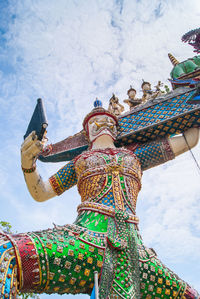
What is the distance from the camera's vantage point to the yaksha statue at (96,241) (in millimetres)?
2680

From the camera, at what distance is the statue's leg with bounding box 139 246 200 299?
123 inches

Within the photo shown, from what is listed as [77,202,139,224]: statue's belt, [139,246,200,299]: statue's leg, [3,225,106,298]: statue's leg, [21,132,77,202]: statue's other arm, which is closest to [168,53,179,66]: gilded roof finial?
[21,132,77,202]: statue's other arm

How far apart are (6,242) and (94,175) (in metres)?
1.49

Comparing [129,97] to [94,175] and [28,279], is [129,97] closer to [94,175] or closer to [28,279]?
→ [94,175]

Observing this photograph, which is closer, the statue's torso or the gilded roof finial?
the statue's torso

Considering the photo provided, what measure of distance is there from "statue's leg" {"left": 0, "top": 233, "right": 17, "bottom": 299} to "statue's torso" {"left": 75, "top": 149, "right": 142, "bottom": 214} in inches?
44.8

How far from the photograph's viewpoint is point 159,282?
316 cm

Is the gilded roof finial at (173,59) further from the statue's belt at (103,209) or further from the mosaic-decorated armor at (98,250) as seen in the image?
the statue's belt at (103,209)

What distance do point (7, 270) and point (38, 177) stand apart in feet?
5.39

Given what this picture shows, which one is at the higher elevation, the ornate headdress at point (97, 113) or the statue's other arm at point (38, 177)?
the ornate headdress at point (97, 113)

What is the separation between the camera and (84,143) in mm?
4992

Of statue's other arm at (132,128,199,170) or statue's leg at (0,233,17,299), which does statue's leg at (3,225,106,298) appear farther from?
statue's other arm at (132,128,199,170)

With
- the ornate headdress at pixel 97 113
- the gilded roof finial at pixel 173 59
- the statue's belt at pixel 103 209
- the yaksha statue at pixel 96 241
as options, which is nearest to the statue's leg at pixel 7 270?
the yaksha statue at pixel 96 241

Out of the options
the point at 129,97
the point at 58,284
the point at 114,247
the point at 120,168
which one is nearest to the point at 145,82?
the point at 129,97
